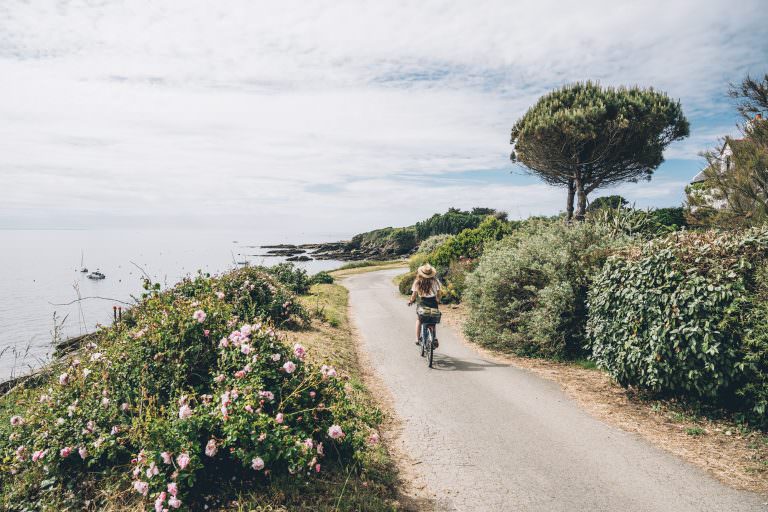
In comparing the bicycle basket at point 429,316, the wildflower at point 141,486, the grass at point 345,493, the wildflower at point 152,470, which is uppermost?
the bicycle basket at point 429,316

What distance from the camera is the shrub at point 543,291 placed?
10.2 meters

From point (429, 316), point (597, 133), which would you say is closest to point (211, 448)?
point (429, 316)

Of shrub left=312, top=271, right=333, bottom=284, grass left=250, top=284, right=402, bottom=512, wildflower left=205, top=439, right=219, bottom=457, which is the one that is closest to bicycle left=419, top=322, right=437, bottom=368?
grass left=250, top=284, right=402, bottom=512

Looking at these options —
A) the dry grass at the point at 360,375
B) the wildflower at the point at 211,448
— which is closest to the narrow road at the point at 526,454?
the dry grass at the point at 360,375

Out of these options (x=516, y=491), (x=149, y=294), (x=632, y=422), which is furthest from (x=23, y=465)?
(x=632, y=422)

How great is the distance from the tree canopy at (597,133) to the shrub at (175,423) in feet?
89.8

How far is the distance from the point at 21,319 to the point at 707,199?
28.6 m

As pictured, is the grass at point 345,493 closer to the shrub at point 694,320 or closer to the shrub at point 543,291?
the shrub at point 694,320

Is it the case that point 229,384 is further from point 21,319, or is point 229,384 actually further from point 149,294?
A: point 21,319

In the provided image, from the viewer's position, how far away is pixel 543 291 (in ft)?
34.0

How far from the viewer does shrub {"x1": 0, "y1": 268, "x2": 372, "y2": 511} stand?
161 inches

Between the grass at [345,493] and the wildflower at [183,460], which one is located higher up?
the wildflower at [183,460]

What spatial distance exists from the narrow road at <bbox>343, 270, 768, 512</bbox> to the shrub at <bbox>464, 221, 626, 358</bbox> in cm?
143

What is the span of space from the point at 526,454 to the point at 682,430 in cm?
264
